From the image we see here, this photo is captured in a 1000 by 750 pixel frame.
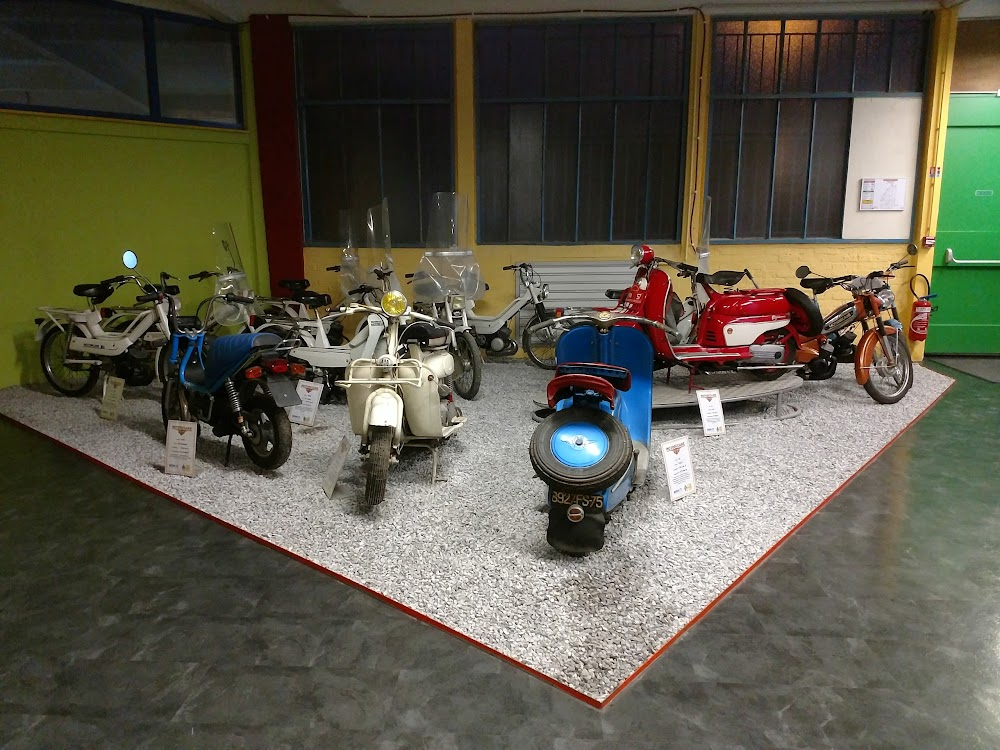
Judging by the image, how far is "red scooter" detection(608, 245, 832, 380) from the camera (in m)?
4.73

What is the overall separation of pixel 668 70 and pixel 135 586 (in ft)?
20.0

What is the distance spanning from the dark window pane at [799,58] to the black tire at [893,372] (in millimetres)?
2714

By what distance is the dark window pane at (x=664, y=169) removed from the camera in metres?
6.53

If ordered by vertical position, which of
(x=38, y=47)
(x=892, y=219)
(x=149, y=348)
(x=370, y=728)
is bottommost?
(x=370, y=728)

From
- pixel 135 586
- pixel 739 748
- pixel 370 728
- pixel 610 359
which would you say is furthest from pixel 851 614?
pixel 135 586

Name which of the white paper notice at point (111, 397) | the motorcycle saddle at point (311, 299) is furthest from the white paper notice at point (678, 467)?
the white paper notice at point (111, 397)

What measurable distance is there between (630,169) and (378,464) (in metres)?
4.69

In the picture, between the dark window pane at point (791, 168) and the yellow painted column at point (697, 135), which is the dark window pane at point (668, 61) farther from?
the dark window pane at point (791, 168)

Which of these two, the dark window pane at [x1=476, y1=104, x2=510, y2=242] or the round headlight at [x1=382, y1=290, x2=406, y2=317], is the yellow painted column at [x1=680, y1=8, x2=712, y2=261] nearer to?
the dark window pane at [x1=476, y1=104, x2=510, y2=242]

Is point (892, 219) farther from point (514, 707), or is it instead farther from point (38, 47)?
point (38, 47)

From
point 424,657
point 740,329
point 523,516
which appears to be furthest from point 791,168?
point 424,657

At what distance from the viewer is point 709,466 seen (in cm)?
385

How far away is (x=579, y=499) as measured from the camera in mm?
2713

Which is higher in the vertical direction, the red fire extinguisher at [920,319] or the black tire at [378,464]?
the red fire extinguisher at [920,319]
